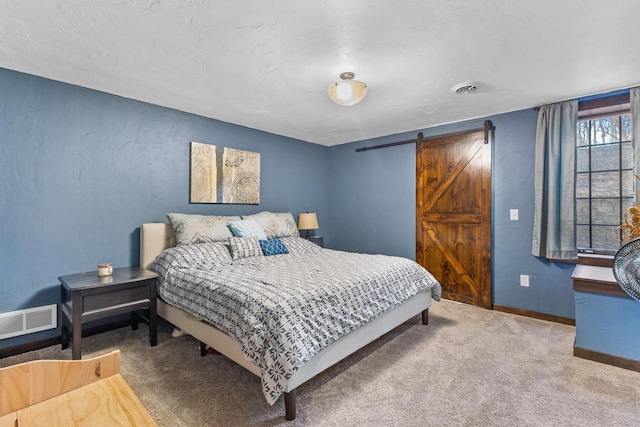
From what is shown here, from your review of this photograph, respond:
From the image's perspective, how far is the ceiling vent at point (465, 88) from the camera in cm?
269

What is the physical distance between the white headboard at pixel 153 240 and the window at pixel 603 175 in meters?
4.28

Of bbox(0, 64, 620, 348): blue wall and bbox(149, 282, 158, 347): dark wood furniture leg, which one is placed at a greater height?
bbox(0, 64, 620, 348): blue wall

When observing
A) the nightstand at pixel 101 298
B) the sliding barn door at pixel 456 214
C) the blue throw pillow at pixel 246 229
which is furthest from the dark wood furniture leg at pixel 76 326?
the sliding barn door at pixel 456 214

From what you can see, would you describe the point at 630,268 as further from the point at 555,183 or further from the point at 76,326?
the point at 76,326

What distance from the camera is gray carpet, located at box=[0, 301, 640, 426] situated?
5.66 ft

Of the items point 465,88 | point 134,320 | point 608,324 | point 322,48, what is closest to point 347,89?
point 322,48

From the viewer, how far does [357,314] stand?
2.16 metres

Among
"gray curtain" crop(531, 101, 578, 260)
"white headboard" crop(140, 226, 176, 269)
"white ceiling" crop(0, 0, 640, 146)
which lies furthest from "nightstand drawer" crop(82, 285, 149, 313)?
"gray curtain" crop(531, 101, 578, 260)

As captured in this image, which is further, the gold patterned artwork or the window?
the gold patterned artwork

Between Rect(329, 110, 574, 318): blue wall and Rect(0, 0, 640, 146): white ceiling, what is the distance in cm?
53

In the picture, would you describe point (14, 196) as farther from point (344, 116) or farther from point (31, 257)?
point (344, 116)

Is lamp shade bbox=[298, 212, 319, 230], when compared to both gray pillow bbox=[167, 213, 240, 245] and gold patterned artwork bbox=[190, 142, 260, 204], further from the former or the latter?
gray pillow bbox=[167, 213, 240, 245]

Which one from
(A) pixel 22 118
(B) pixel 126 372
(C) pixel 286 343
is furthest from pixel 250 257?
(A) pixel 22 118

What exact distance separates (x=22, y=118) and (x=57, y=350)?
1.94 meters
